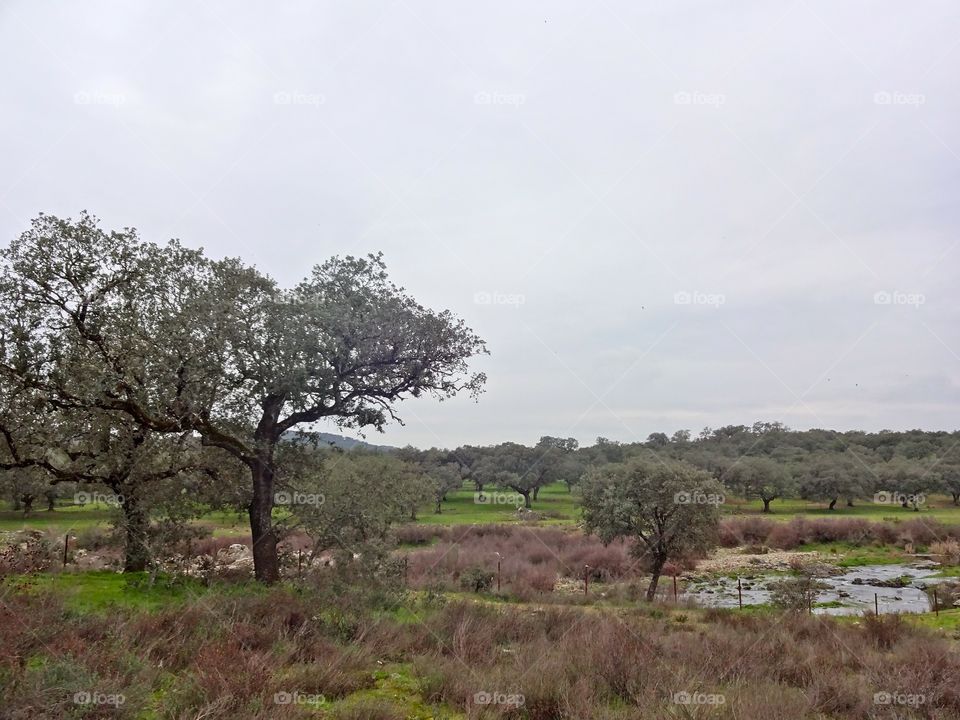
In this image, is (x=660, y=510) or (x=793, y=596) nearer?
(x=793, y=596)

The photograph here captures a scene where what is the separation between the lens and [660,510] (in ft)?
88.2

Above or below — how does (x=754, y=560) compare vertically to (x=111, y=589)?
below

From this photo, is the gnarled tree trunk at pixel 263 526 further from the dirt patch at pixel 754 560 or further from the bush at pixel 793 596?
the dirt patch at pixel 754 560

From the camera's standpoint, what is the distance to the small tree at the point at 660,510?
26391mm

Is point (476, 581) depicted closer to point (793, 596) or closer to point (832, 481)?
A: point (793, 596)

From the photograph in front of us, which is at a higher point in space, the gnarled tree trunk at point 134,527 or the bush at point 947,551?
the gnarled tree trunk at point 134,527

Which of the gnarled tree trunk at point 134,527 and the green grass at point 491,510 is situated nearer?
the gnarled tree trunk at point 134,527

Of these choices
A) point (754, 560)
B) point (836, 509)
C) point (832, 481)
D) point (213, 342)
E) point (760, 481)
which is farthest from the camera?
point (760, 481)

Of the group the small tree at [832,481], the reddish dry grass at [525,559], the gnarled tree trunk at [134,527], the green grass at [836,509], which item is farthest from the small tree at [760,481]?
the gnarled tree trunk at [134,527]

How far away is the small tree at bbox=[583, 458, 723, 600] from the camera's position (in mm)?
26391

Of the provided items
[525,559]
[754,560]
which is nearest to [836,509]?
[754,560]

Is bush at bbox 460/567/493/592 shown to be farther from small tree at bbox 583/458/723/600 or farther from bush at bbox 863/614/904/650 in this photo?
bush at bbox 863/614/904/650

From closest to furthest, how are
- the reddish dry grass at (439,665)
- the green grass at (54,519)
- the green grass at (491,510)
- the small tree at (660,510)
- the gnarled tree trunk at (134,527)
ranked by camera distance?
the reddish dry grass at (439,665), the gnarled tree trunk at (134,527), the small tree at (660,510), the green grass at (54,519), the green grass at (491,510)

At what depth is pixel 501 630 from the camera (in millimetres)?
14141
